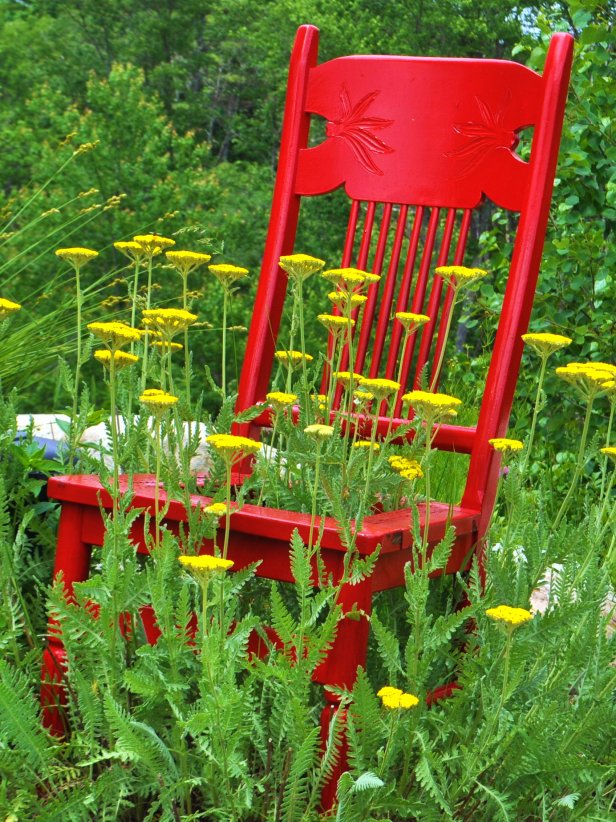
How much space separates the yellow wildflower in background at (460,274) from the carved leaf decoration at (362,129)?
19.5 inches

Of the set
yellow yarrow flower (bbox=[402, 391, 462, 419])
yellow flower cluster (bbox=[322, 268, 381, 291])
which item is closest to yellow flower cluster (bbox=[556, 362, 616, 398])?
yellow yarrow flower (bbox=[402, 391, 462, 419])

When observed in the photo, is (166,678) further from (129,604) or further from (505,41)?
(505,41)

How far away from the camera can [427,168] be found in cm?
220

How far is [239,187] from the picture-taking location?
1945cm

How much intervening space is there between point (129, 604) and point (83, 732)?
19 cm

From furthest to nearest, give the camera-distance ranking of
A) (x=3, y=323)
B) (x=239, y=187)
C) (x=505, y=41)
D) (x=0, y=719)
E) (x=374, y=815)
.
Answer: (x=239, y=187), (x=505, y=41), (x=3, y=323), (x=374, y=815), (x=0, y=719)

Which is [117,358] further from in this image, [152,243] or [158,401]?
[152,243]

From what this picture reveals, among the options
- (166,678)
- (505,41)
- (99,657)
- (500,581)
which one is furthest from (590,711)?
(505,41)

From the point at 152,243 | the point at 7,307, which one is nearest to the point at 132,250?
the point at 152,243

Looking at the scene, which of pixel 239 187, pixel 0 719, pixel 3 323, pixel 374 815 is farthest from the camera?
pixel 239 187

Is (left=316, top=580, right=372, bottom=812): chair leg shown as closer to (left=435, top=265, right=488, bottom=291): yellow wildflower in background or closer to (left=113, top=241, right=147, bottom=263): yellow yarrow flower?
(left=435, top=265, right=488, bottom=291): yellow wildflower in background

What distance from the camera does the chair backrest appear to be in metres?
2.07

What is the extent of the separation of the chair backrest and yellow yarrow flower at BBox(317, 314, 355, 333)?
0.69 ft

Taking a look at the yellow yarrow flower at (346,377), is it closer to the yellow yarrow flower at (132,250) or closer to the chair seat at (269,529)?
the chair seat at (269,529)
